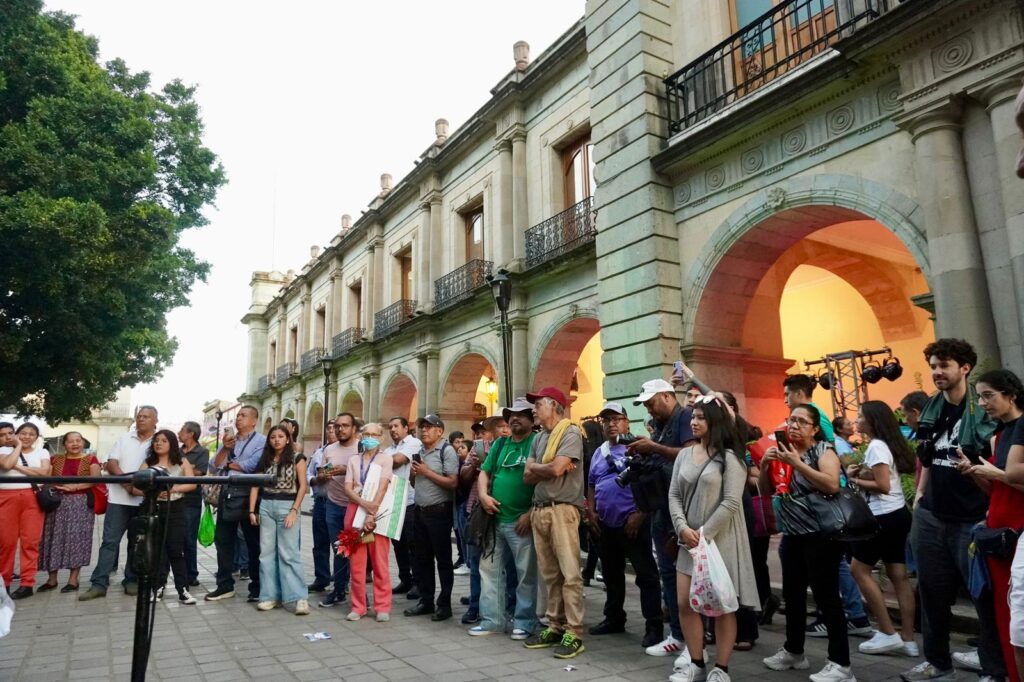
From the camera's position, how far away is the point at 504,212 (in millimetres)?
16047

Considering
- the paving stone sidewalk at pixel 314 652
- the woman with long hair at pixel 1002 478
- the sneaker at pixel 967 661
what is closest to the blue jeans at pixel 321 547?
the paving stone sidewalk at pixel 314 652

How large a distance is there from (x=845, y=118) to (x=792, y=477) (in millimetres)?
4983

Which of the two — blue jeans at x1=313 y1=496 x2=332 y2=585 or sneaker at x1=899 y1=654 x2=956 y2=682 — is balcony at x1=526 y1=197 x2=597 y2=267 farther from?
sneaker at x1=899 y1=654 x2=956 y2=682

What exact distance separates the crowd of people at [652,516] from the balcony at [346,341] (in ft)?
50.2

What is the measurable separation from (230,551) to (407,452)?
7.40 feet

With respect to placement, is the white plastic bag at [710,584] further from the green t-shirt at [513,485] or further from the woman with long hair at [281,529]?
the woman with long hair at [281,529]

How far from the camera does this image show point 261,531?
670 centimetres

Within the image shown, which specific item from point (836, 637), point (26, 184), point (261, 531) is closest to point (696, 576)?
point (836, 637)

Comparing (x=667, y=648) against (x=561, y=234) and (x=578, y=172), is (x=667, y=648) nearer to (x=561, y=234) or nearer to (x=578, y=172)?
(x=561, y=234)

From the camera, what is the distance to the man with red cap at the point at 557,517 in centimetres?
508

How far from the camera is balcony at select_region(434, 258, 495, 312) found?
16547 millimetres

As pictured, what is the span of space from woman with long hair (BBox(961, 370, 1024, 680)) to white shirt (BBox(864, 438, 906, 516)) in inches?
53.3

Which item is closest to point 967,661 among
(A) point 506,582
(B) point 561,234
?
(A) point 506,582


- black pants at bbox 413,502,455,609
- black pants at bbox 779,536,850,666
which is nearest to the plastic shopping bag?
black pants at bbox 413,502,455,609
